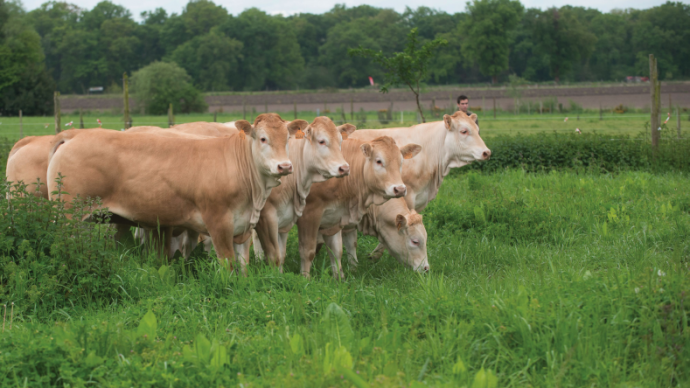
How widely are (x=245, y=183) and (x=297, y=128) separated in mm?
881

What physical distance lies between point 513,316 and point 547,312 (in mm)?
267

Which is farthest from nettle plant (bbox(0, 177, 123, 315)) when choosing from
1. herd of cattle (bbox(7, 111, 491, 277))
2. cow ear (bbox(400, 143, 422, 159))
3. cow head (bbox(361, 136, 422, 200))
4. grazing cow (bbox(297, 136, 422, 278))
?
cow ear (bbox(400, 143, 422, 159))

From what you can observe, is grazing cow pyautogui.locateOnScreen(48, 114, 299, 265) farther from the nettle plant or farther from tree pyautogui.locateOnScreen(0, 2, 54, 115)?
tree pyautogui.locateOnScreen(0, 2, 54, 115)

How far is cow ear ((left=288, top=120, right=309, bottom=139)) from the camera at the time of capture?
21.6ft

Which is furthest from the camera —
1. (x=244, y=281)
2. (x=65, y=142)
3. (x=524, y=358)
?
(x=65, y=142)

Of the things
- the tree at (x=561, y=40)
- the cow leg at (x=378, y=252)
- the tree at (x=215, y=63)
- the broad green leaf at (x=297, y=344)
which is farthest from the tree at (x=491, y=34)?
the broad green leaf at (x=297, y=344)

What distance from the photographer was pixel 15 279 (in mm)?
5094

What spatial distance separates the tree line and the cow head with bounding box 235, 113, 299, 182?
258 ft

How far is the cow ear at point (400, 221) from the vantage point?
6945 mm

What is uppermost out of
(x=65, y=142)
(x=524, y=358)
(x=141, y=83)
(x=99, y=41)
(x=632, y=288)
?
(x=99, y=41)

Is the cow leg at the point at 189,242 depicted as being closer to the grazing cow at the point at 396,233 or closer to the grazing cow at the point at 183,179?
the grazing cow at the point at 183,179

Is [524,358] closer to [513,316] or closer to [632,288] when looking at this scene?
[513,316]

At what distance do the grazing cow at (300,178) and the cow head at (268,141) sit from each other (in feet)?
1.48

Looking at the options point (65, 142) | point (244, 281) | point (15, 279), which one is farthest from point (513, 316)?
point (65, 142)
